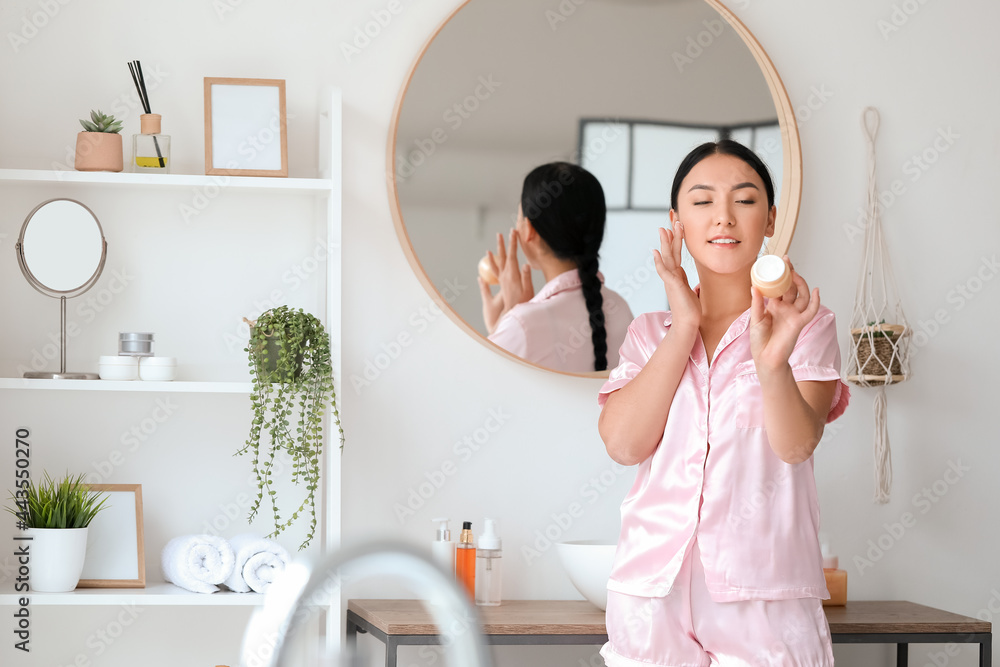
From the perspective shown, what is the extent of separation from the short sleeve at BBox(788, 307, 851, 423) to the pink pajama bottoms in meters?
0.30

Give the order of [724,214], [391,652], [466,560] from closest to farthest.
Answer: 1. [724,214]
2. [391,652]
3. [466,560]

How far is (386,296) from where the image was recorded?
2094 mm

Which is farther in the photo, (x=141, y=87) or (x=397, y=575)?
(x=141, y=87)

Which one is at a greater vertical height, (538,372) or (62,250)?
(62,250)

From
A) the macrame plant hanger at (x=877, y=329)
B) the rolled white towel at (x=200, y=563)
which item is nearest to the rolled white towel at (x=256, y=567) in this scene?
the rolled white towel at (x=200, y=563)

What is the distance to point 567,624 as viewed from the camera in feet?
5.91

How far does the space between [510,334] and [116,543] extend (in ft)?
2.81

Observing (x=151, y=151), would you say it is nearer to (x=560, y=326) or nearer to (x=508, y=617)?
(x=560, y=326)

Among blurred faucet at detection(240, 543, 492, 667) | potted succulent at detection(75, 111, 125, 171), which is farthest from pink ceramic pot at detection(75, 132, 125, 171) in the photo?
blurred faucet at detection(240, 543, 492, 667)

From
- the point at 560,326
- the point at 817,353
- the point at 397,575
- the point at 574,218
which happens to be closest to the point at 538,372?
the point at 560,326

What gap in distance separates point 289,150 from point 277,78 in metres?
0.15

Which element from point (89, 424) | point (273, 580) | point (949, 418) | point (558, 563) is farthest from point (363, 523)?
point (949, 418)

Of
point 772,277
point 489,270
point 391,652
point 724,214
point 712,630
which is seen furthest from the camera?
point 489,270

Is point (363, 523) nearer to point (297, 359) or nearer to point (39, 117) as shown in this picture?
point (297, 359)
